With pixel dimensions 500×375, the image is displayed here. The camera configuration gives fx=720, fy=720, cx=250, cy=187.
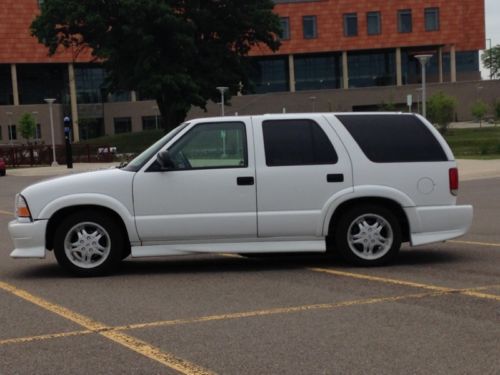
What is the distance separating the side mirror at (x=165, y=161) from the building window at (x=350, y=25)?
7713 cm

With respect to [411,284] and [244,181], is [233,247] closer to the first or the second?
[244,181]

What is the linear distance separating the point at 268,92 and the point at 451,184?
269 feet

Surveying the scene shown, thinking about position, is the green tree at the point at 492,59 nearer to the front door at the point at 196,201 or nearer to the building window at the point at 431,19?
the building window at the point at 431,19

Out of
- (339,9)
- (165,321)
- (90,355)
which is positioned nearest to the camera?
(90,355)

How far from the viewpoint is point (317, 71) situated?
88750 millimetres

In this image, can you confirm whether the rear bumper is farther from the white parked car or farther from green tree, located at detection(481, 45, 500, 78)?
green tree, located at detection(481, 45, 500, 78)

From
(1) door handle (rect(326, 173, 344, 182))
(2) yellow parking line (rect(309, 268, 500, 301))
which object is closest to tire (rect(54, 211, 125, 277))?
(2) yellow parking line (rect(309, 268, 500, 301))

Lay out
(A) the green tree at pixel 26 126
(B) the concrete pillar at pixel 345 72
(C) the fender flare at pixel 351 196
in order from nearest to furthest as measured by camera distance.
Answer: (C) the fender flare at pixel 351 196 → (A) the green tree at pixel 26 126 → (B) the concrete pillar at pixel 345 72

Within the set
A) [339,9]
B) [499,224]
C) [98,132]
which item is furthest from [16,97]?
[499,224]

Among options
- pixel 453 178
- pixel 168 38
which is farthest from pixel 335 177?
pixel 168 38

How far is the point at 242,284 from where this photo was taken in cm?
775

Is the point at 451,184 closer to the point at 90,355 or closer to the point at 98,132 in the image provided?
the point at 90,355

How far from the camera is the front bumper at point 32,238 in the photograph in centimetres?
818

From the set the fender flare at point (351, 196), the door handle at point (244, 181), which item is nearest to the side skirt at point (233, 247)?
the fender flare at point (351, 196)
